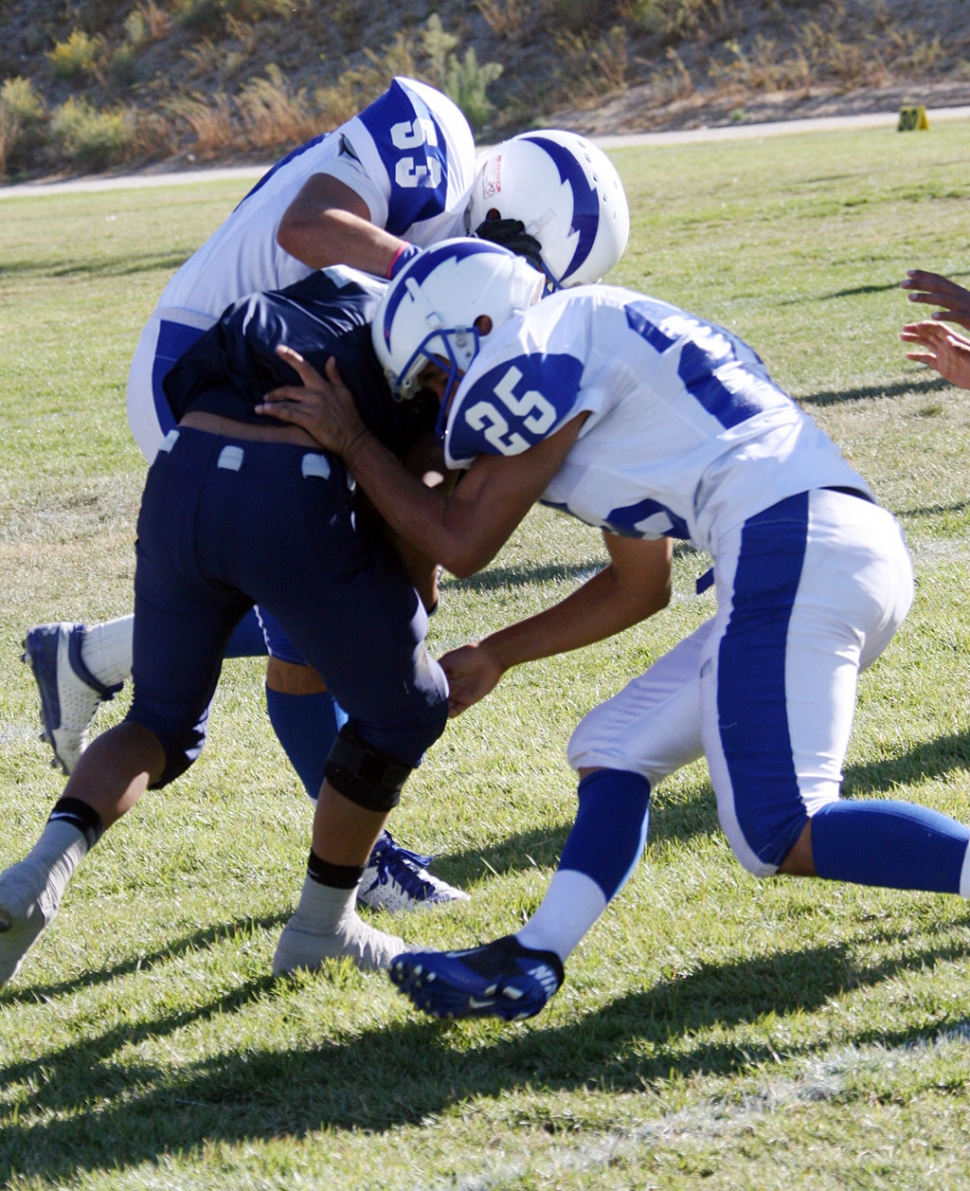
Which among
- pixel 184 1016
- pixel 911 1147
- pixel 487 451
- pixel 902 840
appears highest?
pixel 487 451

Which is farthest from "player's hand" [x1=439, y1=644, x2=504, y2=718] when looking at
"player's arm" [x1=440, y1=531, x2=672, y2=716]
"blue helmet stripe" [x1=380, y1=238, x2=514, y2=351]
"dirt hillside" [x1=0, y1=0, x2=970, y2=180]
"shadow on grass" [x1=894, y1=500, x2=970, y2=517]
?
"dirt hillside" [x1=0, y1=0, x2=970, y2=180]

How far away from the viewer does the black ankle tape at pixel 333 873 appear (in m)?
2.84

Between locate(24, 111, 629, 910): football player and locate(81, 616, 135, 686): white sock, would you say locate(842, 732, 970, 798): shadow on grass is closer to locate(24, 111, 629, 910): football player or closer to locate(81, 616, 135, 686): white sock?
locate(24, 111, 629, 910): football player

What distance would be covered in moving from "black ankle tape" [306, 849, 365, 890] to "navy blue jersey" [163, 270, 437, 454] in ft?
2.64

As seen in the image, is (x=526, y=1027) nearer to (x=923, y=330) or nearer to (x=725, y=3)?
(x=923, y=330)

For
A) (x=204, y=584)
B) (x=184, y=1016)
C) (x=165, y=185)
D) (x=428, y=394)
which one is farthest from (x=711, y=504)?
(x=165, y=185)

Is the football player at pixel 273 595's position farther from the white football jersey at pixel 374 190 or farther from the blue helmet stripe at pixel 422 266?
the white football jersey at pixel 374 190

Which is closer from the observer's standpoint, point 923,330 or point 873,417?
point 923,330

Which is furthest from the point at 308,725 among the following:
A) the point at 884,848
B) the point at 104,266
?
the point at 104,266

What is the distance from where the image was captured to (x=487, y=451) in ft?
8.20

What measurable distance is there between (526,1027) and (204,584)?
3.24 feet

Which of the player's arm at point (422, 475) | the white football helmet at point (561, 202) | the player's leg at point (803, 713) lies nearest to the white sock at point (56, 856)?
the player's arm at point (422, 475)

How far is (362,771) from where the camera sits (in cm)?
274

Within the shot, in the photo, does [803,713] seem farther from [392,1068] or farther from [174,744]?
[174,744]
